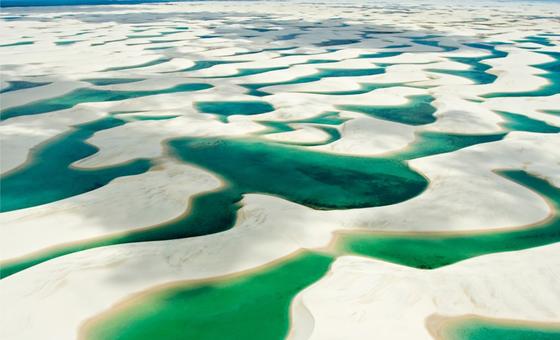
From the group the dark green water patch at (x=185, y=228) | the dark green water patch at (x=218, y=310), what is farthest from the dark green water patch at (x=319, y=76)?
the dark green water patch at (x=218, y=310)

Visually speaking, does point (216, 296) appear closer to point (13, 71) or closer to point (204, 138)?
point (204, 138)

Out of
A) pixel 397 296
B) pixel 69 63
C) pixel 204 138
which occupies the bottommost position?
pixel 69 63

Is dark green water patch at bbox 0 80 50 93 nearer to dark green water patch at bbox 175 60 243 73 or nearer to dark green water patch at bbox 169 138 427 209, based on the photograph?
dark green water patch at bbox 175 60 243 73

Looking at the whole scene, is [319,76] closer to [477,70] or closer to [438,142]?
[477,70]

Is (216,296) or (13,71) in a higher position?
(216,296)

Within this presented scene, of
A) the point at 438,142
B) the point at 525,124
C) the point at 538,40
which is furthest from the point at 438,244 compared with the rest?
the point at 538,40

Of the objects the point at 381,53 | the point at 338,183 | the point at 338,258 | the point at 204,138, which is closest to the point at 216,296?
the point at 338,258
